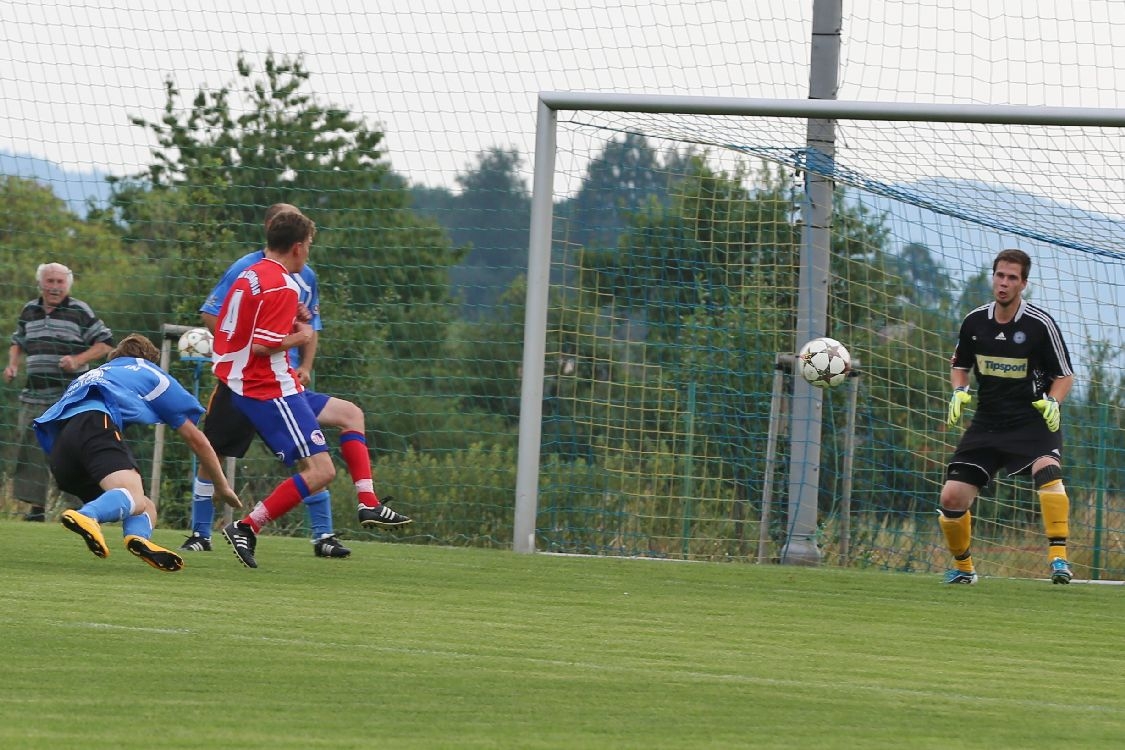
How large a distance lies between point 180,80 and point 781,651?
29.1 feet

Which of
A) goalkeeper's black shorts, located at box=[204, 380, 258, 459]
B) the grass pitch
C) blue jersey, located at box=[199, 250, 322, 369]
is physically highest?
blue jersey, located at box=[199, 250, 322, 369]

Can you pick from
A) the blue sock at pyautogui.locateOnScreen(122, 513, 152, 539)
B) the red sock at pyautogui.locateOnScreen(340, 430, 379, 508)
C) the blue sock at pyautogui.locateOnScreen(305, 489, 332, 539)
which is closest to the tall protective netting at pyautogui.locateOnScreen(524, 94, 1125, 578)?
the red sock at pyautogui.locateOnScreen(340, 430, 379, 508)

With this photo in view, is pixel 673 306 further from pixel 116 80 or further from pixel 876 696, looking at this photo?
pixel 876 696

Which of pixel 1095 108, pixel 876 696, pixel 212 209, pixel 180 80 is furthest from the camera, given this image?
pixel 212 209

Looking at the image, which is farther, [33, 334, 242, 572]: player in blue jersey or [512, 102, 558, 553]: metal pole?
[512, 102, 558, 553]: metal pole

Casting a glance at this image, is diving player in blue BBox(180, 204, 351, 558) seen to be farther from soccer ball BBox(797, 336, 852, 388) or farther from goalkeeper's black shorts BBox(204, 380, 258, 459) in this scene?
soccer ball BBox(797, 336, 852, 388)

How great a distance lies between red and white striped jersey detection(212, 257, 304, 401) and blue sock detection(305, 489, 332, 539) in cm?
72

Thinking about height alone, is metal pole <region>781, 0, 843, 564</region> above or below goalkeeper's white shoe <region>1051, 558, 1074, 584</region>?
above

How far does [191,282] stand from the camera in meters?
14.9

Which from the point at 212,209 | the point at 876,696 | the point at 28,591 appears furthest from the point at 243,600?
the point at 212,209

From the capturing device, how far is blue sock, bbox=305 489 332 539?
27.3 ft

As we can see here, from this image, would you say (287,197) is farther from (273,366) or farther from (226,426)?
(273,366)

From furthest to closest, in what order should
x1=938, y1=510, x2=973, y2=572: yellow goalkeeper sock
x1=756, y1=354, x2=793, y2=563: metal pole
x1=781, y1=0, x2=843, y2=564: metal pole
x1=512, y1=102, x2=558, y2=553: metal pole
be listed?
x1=756, y1=354, x2=793, y2=563: metal pole → x1=781, y1=0, x2=843, y2=564: metal pole → x1=512, y1=102, x2=558, y2=553: metal pole → x1=938, y1=510, x2=973, y2=572: yellow goalkeeper sock

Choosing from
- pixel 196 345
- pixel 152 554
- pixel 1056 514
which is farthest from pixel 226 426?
pixel 1056 514
